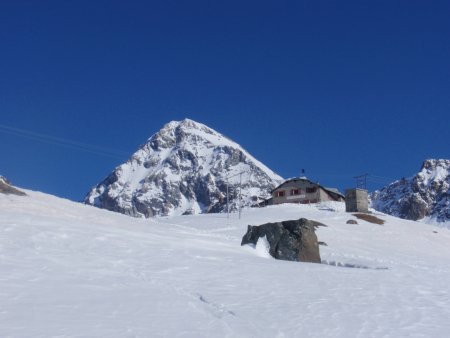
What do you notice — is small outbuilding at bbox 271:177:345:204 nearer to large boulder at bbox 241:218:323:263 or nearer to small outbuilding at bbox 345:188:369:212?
small outbuilding at bbox 345:188:369:212

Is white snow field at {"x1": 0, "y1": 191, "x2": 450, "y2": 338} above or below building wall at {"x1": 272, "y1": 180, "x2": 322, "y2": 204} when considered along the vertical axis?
below

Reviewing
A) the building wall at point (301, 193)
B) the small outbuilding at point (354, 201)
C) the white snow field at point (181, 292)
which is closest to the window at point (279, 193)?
the building wall at point (301, 193)

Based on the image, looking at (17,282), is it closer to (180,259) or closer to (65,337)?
(65,337)

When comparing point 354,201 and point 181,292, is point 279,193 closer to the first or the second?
point 354,201

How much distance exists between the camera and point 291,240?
2506 cm

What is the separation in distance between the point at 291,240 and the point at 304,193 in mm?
86819

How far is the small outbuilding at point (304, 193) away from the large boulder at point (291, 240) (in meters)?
84.1

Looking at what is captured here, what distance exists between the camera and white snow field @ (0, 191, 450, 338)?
9.95m

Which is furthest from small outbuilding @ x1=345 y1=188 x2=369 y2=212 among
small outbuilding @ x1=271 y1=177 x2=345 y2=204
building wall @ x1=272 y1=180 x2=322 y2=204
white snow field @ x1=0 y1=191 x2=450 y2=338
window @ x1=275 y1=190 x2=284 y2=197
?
white snow field @ x1=0 y1=191 x2=450 y2=338

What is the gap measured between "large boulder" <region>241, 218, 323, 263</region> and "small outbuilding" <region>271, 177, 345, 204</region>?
84064 mm

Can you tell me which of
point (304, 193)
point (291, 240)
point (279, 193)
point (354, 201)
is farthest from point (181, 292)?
point (279, 193)

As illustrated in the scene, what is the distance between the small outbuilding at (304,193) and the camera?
362 feet

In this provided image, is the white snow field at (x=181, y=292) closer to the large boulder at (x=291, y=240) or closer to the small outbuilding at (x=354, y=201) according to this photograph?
the large boulder at (x=291, y=240)

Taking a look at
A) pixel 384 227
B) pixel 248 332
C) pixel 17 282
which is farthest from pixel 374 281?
pixel 384 227
